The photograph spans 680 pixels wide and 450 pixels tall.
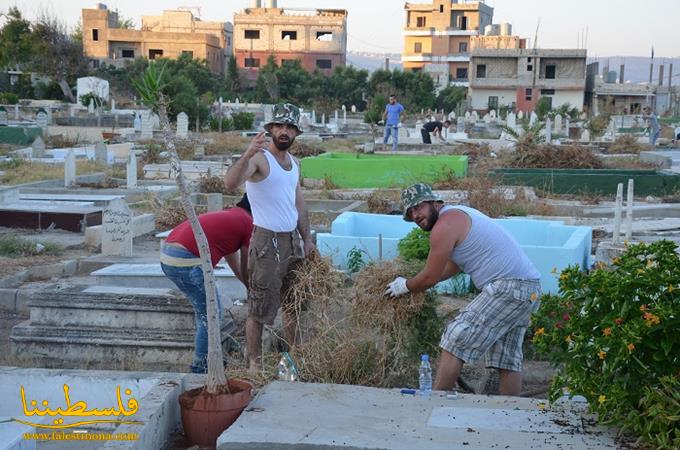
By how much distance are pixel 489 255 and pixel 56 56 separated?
5280 cm

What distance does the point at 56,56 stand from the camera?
5319 centimetres

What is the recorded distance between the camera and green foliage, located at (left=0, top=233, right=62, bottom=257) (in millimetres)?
10406

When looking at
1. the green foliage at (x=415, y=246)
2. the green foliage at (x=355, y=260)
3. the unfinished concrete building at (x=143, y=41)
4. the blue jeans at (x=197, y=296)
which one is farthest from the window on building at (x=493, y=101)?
the blue jeans at (x=197, y=296)

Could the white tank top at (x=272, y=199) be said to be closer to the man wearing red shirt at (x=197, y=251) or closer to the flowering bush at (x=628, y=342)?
the man wearing red shirt at (x=197, y=251)

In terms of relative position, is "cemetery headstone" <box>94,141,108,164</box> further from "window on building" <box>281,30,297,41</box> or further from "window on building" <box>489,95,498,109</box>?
"window on building" <box>281,30,297,41</box>

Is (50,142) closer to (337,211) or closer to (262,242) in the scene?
(337,211)

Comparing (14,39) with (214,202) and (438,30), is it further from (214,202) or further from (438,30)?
(214,202)

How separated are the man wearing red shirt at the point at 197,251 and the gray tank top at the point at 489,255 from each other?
1502 millimetres

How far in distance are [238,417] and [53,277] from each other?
18.9ft

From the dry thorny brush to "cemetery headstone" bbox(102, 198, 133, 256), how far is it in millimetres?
4833

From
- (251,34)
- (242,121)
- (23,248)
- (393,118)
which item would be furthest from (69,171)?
(251,34)

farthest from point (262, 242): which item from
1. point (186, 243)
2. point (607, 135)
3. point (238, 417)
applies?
point (607, 135)

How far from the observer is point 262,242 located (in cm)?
542

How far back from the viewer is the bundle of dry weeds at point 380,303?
17.4 ft
